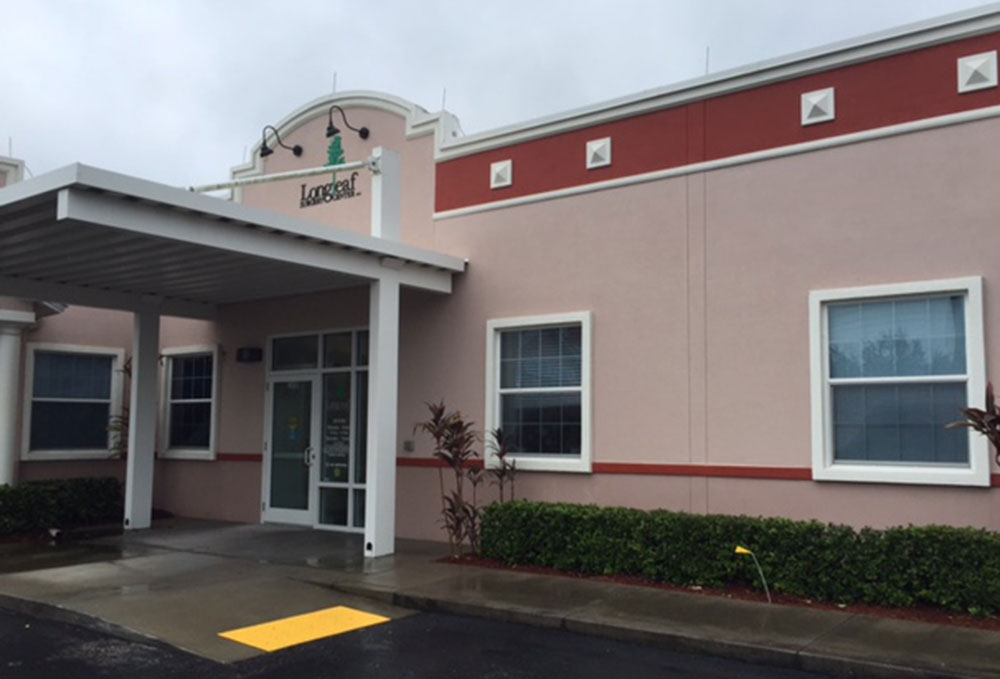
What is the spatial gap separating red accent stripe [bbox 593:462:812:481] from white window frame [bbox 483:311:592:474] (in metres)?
0.32

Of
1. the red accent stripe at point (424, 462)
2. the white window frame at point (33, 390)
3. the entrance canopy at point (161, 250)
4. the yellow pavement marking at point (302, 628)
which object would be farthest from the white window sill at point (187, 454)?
the yellow pavement marking at point (302, 628)

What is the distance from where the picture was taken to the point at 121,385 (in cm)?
1592

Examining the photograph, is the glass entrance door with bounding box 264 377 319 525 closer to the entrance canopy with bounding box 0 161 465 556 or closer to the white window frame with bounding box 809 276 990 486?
the entrance canopy with bounding box 0 161 465 556

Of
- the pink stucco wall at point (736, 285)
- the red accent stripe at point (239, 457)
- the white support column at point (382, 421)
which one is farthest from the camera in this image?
the red accent stripe at point (239, 457)

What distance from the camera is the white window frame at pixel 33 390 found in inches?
577

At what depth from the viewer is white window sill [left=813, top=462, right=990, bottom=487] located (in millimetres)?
8008

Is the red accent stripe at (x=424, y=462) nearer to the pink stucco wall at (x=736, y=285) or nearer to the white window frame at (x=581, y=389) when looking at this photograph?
the white window frame at (x=581, y=389)

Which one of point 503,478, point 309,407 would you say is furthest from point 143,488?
point 503,478

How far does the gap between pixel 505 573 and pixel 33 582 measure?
4.74 meters

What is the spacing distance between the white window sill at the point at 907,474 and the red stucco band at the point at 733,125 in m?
3.34

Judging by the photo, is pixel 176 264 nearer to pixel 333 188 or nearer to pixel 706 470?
pixel 333 188

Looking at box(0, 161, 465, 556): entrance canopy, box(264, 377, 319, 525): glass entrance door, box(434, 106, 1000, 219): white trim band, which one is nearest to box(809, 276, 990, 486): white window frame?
box(434, 106, 1000, 219): white trim band

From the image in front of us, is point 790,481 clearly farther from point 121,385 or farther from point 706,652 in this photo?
point 121,385

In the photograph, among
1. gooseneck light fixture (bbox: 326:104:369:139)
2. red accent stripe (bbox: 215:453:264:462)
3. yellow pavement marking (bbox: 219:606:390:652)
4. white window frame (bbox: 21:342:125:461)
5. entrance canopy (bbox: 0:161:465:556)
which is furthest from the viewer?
white window frame (bbox: 21:342:125:461)
